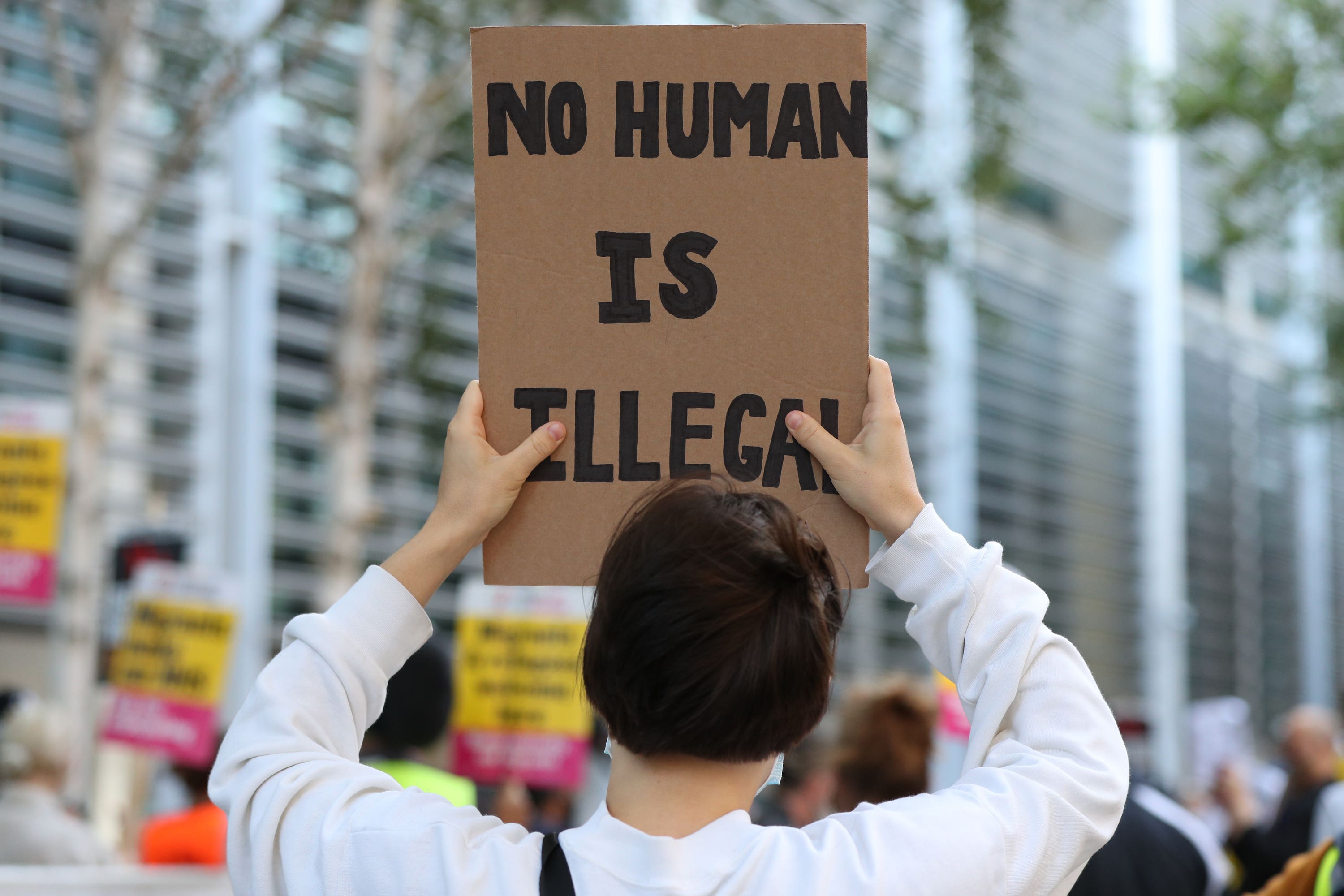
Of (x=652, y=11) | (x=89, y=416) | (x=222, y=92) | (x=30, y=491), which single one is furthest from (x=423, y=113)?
(x=30, y=491)

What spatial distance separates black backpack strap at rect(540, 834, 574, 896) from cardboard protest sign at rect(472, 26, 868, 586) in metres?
0.43

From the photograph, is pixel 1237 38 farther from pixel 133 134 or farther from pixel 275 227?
pixel 133 134

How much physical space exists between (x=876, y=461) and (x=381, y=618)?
55cm

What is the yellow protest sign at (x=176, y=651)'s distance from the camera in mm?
7121

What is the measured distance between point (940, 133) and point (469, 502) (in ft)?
42.6

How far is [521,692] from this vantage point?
731cm

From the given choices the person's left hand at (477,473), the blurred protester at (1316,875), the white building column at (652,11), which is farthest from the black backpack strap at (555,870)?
the white building column at (652,11)

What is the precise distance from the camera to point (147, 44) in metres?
11.6

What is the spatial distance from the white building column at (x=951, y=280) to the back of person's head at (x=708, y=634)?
1222cm

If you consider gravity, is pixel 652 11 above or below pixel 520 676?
above

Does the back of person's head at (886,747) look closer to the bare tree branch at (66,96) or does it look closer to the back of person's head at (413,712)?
the back of person's head at (413,712)

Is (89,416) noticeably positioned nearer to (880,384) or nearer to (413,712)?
(413,712)

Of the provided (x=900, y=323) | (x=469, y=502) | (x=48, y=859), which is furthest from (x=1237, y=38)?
(x=469, y=502)

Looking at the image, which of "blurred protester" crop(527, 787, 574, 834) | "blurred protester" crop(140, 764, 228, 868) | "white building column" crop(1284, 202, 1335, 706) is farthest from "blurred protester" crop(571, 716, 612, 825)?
"white building column" crop(1284, 202, 1335, 706)
